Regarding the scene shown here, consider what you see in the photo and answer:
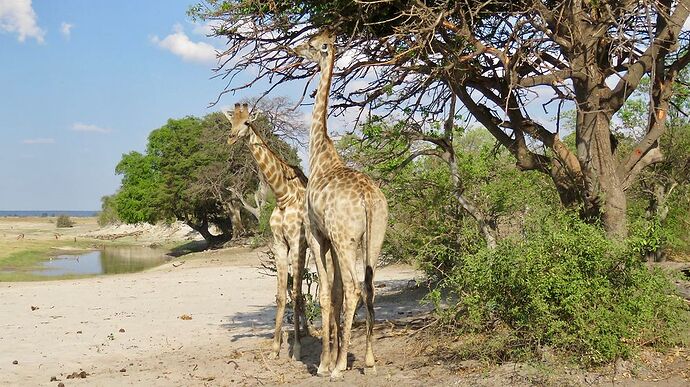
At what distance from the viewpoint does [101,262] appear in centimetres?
3856

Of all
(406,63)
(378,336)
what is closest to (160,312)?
(378,336)

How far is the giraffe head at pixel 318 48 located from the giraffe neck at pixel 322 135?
0.15 ft

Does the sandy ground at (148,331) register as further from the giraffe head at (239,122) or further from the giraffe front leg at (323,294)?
the giraffe head at (239,122)

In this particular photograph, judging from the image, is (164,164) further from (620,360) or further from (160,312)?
(620,360)

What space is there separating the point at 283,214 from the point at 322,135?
142 cm

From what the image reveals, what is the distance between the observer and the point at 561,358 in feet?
23.5

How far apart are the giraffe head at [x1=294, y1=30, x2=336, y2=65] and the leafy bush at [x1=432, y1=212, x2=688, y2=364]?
11.3ft

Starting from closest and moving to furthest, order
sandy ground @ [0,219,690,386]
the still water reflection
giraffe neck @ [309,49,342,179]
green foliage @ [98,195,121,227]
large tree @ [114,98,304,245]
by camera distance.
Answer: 1. sandy ground @ [0,219,690,386]
2. giraffe neck @ [309,49,342,179]
3. the still water reflection
4. large tree @ [114,98,304,245]
5. green foliage @ [98,195,121,227]

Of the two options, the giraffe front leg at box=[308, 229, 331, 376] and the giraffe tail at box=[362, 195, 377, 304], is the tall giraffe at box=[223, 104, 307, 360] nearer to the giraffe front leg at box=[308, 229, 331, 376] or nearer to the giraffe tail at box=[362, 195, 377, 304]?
the giraffe front leg at box=[308, 229, 331, 376]

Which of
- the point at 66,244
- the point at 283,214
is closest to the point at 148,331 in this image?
the point at 283,214

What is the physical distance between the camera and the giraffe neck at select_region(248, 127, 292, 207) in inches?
410

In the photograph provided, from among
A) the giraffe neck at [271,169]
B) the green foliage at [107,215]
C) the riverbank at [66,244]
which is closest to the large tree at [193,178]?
the riverbank at [66,244]

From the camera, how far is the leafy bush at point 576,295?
707cm

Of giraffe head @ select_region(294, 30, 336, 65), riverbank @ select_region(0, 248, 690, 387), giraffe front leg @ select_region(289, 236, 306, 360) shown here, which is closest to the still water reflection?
riverbank @ select_region(0, 248, 690, 387)
